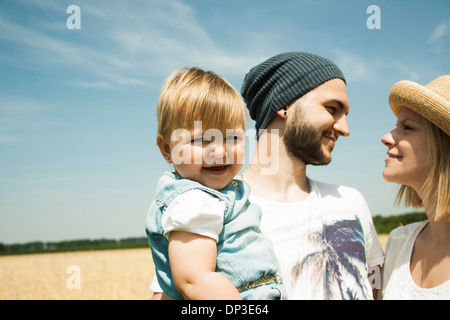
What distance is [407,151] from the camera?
9.42 ft

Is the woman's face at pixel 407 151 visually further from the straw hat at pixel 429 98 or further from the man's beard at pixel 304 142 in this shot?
the man's beard at pixel 304 142

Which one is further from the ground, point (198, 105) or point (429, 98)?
point (429, 98)

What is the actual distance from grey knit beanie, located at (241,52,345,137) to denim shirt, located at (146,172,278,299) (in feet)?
5.11

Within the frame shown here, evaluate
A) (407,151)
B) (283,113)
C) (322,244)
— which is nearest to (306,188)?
(322,244)

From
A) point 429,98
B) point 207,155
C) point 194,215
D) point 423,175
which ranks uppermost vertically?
point 429,98

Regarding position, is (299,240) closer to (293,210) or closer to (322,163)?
(293,210)

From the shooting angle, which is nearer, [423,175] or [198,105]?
[198,105]

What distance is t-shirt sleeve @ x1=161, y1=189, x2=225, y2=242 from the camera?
1791 millimetres

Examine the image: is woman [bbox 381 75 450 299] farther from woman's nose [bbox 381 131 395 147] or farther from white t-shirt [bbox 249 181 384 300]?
white t-shirt [bbox 249 181 384 300]

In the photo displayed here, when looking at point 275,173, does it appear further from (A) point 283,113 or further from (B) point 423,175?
(B) point 423,175

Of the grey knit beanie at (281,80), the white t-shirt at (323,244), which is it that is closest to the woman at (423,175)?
the white t-shirt at (323,244)

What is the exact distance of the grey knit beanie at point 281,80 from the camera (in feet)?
10.9

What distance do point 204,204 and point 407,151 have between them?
1.93 meters
